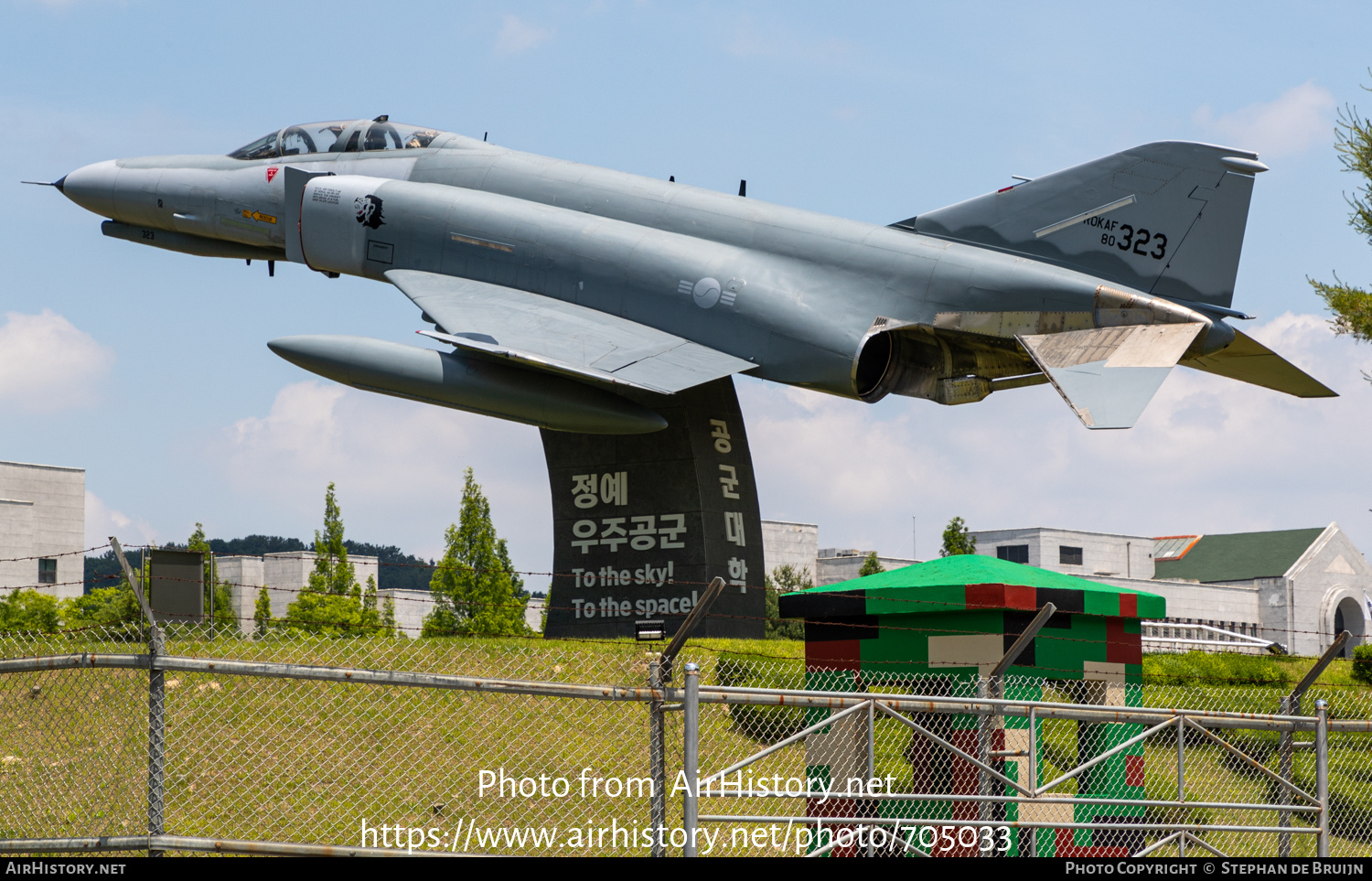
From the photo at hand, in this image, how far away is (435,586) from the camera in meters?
38.2

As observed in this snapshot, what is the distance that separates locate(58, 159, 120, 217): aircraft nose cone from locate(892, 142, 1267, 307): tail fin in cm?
1426

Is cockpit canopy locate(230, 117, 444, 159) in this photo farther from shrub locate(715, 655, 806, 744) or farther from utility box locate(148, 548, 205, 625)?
shrub locate(715, 655, 806, 744)

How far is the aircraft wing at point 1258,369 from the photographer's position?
16219mm

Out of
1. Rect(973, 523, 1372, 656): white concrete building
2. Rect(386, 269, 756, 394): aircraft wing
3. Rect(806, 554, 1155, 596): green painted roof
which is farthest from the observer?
Rect(973, 523, 1372, 656): white concrete building

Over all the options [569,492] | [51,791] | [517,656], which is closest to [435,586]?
[569,492]

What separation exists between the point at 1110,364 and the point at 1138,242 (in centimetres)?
199

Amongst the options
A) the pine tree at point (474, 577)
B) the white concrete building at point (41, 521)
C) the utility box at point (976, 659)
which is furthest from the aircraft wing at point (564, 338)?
the white concrete building at point (41, 521)

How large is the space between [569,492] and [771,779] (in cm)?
722

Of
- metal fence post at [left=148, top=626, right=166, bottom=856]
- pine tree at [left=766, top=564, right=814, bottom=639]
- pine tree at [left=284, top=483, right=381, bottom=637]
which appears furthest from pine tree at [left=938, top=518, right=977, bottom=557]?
metal fence post at [left=148, top=626, right=166, bottom=856]

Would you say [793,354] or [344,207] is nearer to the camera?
[793,354]

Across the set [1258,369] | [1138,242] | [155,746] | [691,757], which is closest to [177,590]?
[155,746]

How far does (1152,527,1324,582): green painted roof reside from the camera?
6625cm
